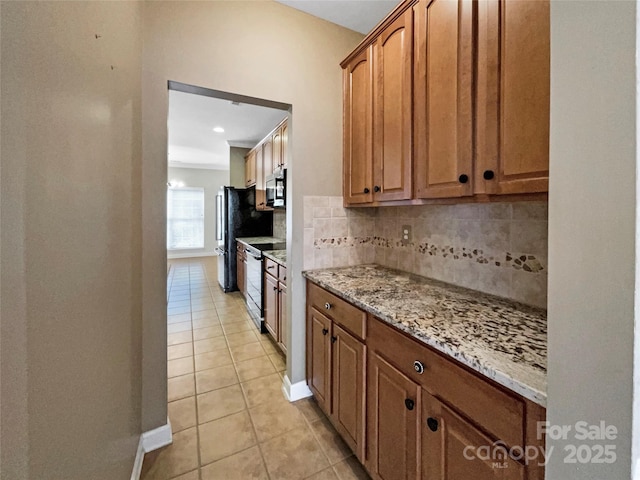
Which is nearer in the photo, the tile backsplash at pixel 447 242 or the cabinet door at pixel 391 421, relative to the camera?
the cabinet door at pixel 391 421

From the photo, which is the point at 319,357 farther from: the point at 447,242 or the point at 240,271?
the point at 240,271

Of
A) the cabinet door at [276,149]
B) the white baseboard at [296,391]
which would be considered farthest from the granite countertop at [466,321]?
the cabinet door at [276,149]

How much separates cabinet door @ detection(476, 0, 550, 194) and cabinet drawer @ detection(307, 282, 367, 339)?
0.80 m

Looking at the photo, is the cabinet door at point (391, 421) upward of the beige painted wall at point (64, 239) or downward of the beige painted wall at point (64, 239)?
downward

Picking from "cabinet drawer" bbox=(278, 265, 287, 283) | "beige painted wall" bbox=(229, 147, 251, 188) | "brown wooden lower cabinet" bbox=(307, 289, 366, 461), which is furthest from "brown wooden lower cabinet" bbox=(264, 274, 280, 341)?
"beige painted wall" bbox=(229, 147, 251, 188)

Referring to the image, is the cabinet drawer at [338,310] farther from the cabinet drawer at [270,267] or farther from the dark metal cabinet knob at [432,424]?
the cabinet drawer at [270,267]

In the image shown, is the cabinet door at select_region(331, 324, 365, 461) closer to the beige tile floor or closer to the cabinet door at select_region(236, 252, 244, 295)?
the beige tile floor

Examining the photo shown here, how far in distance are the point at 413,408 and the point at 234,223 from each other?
4013 millimetres

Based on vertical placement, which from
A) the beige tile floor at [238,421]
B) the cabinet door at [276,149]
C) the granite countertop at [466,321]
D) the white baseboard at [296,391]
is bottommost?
the beige tile floor at [238,421]

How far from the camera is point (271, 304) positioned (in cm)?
269

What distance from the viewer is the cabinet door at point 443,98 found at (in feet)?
3.75

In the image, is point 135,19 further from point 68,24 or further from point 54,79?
point 54,79

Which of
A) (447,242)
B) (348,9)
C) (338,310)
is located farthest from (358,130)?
(338,310)

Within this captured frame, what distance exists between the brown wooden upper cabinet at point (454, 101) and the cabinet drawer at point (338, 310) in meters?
0.65
